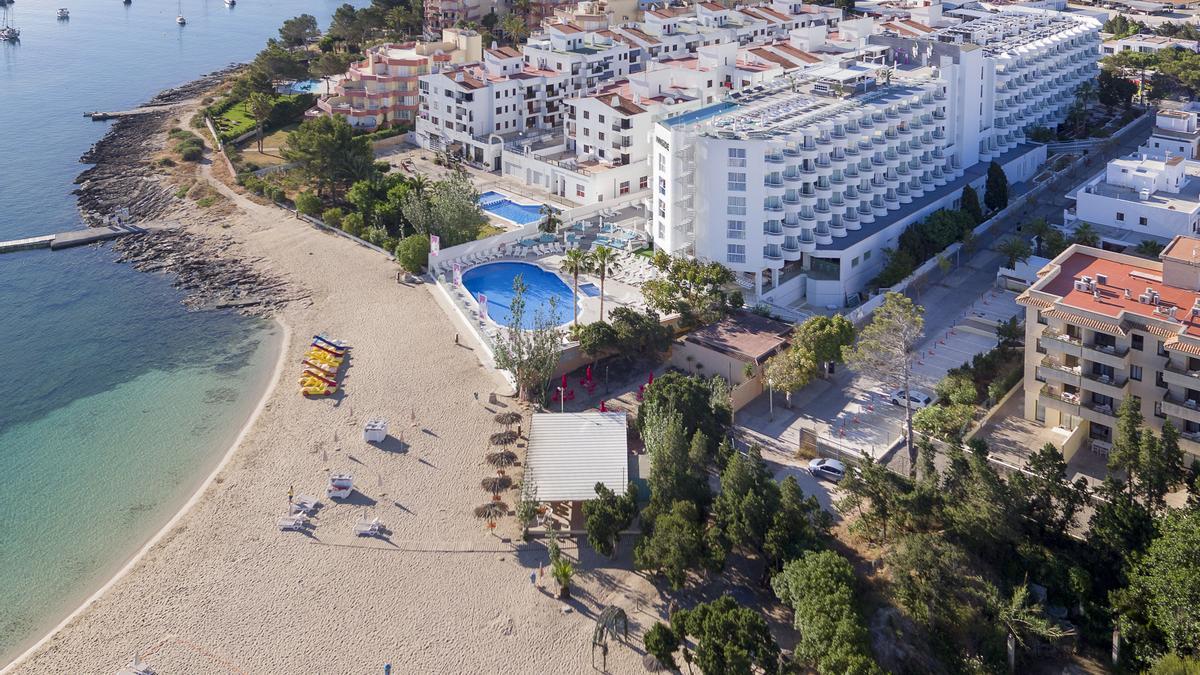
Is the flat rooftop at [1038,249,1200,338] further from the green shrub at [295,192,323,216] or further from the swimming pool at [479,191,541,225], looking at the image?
the green shrub at [295,192,323,216]

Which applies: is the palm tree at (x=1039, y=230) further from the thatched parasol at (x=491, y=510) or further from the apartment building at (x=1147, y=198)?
the thatched parasol at (x=491, y=510)

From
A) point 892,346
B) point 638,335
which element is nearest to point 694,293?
point 638,335

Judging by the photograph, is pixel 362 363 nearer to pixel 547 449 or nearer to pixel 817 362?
pixel 547 449

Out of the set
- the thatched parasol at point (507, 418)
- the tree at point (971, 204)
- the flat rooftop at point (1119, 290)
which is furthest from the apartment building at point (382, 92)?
the flat rooftop at point (1119, 290)

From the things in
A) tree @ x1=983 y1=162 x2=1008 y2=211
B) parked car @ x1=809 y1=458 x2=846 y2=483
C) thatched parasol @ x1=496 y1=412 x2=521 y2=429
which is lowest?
parked car @ x1=809 y1=458 x2=846 y2=483

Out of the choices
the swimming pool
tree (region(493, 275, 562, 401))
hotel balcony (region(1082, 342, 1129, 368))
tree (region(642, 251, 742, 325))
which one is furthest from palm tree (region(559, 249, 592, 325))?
hotel balcony (region(1082, 342, 1129, 368))

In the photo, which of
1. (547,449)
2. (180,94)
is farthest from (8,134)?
(547,449)
